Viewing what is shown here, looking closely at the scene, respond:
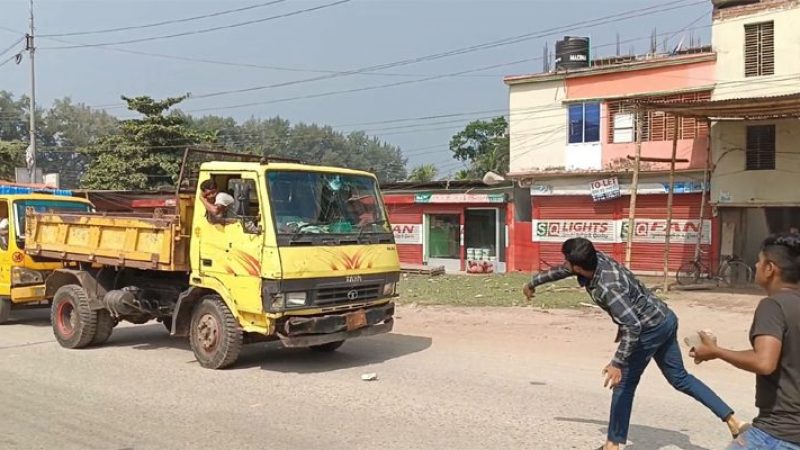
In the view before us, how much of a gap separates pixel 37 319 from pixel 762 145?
18.5 metres

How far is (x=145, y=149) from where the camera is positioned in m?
40.2

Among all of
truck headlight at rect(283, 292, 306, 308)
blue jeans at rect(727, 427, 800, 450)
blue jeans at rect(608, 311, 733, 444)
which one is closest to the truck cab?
truck headlight at rect(283, 292, 306, 308)

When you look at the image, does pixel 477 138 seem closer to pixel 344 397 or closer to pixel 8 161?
pixel 8 161

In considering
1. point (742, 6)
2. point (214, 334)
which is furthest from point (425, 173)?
point (214, 334)

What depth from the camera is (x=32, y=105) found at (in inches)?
1246

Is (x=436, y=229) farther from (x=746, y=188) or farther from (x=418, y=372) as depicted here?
(x=418, y=372)

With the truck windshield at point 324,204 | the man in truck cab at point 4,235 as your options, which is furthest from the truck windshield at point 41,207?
the truck windshield at point 324,204

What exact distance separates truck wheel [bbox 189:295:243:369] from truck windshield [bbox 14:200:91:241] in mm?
4809

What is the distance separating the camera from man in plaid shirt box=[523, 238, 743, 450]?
15.8 ft

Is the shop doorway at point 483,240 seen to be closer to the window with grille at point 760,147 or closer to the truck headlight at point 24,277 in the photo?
the window with grille at point 760,147

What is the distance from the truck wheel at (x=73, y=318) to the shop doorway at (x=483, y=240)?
60.0 ft

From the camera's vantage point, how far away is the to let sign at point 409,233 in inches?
1129

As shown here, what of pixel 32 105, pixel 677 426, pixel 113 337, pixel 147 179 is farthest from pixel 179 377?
pixel 147 179

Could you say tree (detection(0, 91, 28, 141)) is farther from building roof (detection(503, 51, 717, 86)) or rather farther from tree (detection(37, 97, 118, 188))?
building roof (detection(503, 51, 717, 86))
